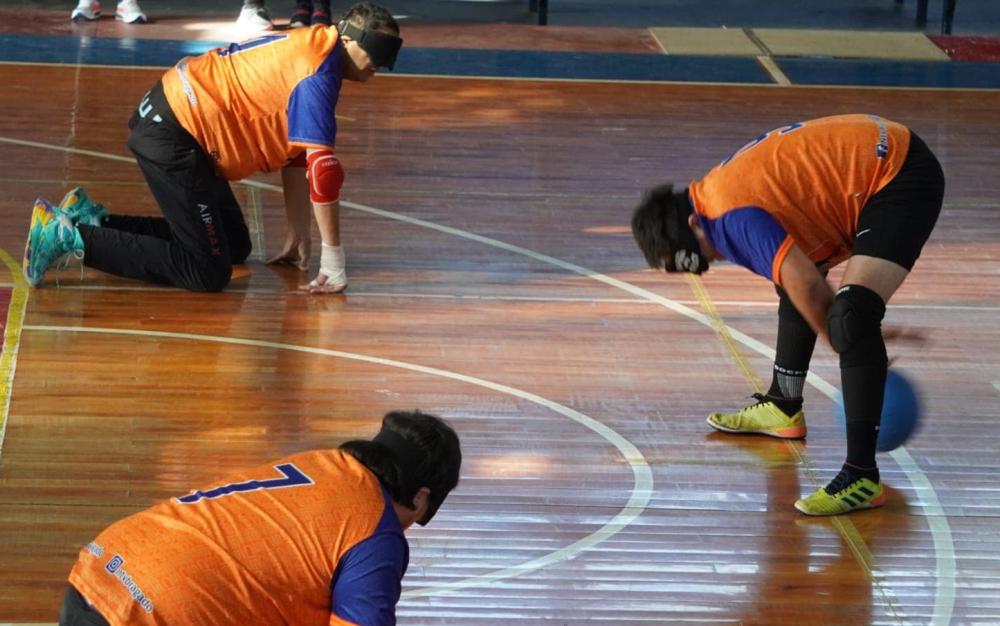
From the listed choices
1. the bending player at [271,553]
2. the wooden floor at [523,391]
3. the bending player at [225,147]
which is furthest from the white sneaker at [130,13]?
the bending player at [271,553]

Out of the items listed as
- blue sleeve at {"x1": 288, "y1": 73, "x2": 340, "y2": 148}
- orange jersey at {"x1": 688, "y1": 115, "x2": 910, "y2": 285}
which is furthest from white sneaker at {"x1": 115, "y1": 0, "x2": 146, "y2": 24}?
orange jersey at {"x1": 688, "y1": 115, "x2": 910, "y2": 285}

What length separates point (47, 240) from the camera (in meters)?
5.86

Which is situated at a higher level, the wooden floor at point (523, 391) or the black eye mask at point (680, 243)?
the black eye mask at point (680, 243)

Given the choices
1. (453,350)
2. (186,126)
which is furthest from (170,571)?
(186,126)

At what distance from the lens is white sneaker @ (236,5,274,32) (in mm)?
10930

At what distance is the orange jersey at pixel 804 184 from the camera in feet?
13.4

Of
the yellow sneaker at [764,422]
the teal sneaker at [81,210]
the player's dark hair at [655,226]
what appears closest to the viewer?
the player's dark hair at [655,226]

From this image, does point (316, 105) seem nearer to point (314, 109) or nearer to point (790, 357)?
point (314, 109)

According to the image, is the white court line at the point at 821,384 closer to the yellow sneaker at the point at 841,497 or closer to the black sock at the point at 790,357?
the yellow sneaker at the point at 841,497

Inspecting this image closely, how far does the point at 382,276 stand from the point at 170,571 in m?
3.74

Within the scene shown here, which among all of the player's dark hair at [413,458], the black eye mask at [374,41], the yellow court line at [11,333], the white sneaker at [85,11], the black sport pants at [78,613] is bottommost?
the white sneaker at [85,11]

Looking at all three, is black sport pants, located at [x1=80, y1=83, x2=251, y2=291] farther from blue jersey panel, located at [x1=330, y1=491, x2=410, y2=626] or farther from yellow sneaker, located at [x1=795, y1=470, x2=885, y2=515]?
blue jersey panel, located at [x1=330, y1=491, x2=410, y2=626]

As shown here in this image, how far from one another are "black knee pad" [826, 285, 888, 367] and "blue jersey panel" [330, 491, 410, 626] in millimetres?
1828

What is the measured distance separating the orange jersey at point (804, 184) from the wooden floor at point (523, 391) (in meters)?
0.87
